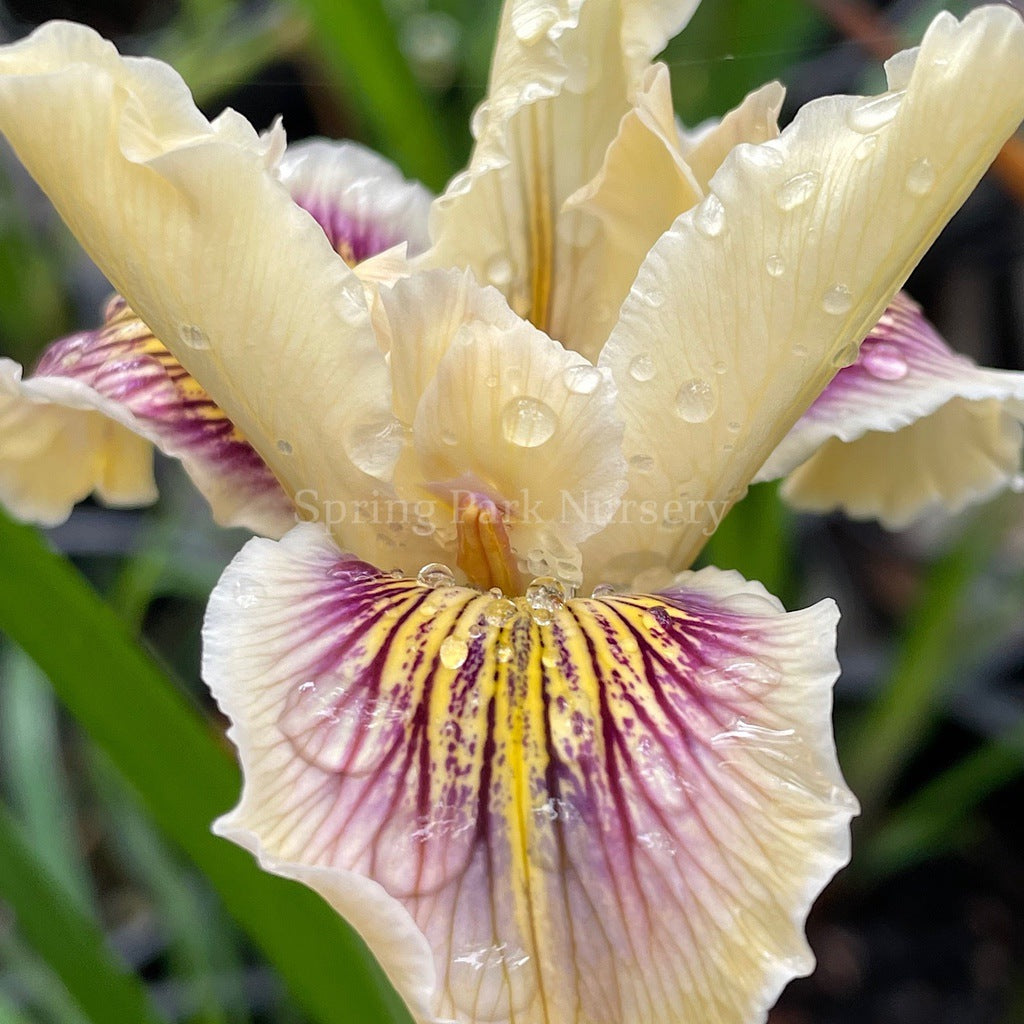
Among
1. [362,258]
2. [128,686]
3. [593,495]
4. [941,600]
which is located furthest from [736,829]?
[941,600]

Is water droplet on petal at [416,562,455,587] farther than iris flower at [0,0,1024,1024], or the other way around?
water droplet on petal at [416,562,455,587]

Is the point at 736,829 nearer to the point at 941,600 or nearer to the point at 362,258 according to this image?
the point at 362,258

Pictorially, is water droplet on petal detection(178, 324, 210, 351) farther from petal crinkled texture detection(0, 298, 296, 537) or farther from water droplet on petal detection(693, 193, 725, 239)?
water droplet on petal detection(693, 193, 725, 239)

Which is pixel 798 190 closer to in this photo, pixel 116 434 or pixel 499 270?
pixel 499 270

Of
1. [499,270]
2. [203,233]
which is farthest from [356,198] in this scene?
[203,233]

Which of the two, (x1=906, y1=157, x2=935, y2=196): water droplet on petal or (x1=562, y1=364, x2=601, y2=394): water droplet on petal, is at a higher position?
(x1=906, y1=157, x2=935, y2=196): water droplet on petal

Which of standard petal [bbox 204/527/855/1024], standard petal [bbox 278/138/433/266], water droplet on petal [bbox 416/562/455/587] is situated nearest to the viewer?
standard petal [bbox 204/527/855/1024]

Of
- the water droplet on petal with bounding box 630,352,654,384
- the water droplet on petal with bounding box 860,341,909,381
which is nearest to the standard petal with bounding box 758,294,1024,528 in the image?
the water droplet on petal with bounding box 860,341,909,381
